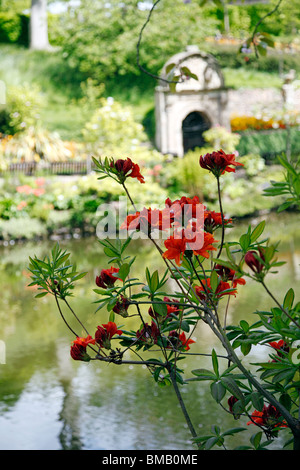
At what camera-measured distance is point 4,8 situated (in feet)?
Answer: 68.6

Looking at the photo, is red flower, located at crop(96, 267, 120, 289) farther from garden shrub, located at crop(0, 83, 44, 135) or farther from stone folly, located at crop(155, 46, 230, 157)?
garden shrub, located at crop(0, 83, 44, 135)

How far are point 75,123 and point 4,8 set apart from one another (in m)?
6.06

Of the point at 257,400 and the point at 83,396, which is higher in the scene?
the point at 257,400

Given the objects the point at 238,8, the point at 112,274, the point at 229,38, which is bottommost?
the point at 112,274

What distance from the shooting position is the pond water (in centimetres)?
329

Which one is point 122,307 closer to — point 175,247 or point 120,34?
point 175,247

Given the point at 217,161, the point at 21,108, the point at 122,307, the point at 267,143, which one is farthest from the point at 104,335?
the point at 21,108

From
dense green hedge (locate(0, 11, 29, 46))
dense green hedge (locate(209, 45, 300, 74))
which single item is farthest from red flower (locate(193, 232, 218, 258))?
dense green hedge (locate(0, 11, 29, 46))

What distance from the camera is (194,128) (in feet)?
53.0

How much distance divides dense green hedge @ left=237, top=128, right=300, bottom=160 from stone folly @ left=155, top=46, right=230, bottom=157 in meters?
0.76

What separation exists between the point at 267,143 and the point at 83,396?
41.5ft

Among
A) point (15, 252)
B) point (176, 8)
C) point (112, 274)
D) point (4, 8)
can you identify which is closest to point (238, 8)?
point (176, 8)

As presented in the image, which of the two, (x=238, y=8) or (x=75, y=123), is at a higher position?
(x=238, y=8)
